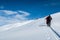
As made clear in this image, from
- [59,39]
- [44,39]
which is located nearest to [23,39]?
[44,39]

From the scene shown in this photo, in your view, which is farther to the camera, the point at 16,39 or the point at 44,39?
the point at 16,39

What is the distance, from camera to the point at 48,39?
1359cm

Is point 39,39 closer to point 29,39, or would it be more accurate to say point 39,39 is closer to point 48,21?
point 29,39

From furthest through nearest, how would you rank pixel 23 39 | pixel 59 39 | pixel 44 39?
pixel 23 39
pixel 44 39
pixel 59 39

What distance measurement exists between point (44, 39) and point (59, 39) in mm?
1286

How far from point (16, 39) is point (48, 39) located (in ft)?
8.71

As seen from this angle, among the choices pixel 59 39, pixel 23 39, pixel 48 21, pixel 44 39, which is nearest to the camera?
pixel 59 39

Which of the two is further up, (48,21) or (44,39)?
Answer: (48,21)

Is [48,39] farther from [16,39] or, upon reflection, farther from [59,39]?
[16,39]

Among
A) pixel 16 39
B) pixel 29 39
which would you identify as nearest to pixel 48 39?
pixel 29 39

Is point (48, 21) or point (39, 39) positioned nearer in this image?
point (39, 39)

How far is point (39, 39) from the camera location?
14.2 m

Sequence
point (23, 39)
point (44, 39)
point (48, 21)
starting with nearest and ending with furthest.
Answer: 1. point (44, 39)
2. point (23, 39)
3. point (48, 21)

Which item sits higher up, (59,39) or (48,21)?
(48,21)
